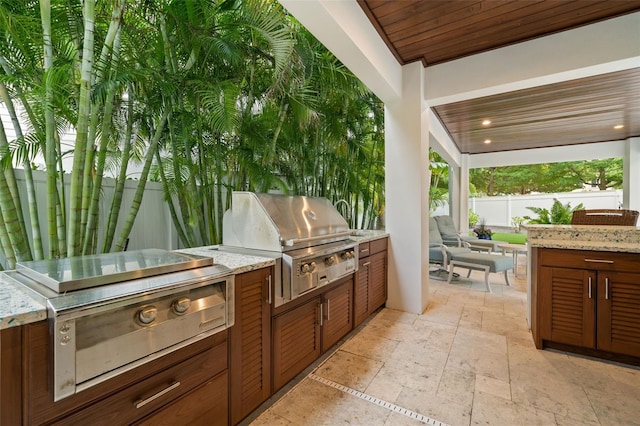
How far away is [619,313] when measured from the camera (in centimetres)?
208

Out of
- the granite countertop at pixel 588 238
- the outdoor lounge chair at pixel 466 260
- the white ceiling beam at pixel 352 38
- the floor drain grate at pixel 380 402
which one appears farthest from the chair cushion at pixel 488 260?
the floor drain grate at pixel 380 402

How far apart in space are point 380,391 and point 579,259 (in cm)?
185

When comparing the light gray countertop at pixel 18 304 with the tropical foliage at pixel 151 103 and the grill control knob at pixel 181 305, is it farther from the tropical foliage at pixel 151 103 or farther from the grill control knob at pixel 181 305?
the tropical foliage at pixel 151 103

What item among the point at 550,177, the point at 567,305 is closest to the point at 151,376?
the point at 567,305

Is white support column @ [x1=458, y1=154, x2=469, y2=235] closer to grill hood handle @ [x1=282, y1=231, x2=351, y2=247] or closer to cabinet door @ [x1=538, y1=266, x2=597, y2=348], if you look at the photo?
cabinet door @ [x1=538, y1=266, x2=597, y2=348]

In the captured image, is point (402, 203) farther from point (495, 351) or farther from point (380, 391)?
point (380, 391)

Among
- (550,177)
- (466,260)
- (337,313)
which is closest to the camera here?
(337,313)

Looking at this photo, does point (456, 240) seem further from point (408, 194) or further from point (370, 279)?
point (370, 279)

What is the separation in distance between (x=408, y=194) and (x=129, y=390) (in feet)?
9.30

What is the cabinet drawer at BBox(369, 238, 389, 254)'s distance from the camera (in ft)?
9.51

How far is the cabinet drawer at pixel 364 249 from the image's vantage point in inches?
105

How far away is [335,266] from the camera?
2168mm

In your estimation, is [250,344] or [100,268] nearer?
[100,268]

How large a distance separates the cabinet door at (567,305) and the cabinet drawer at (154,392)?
2.52 m
